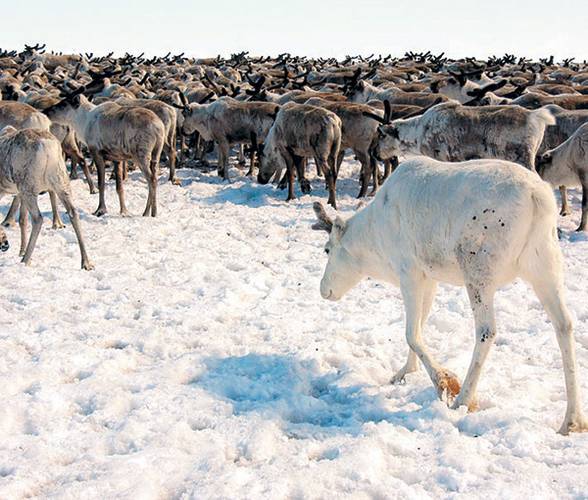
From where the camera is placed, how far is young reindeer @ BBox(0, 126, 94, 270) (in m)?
8.10

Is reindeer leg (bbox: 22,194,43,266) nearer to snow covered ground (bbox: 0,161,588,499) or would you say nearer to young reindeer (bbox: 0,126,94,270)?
young reindeer (bbox: 0,126,94,270)

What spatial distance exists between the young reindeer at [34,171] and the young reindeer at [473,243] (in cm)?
453

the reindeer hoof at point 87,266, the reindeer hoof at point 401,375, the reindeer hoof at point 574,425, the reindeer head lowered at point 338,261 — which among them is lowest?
the reindeer hoof at point 87,266

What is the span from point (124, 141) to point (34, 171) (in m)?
3.22

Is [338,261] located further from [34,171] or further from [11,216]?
[11,216]

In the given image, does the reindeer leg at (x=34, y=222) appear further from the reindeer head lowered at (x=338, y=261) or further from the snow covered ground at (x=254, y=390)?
the reindeer head lowered at (x=338, y=261)

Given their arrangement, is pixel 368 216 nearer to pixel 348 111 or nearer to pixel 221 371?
pixel 221 371

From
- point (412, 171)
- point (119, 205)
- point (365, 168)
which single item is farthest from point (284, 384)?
point (365, 168)

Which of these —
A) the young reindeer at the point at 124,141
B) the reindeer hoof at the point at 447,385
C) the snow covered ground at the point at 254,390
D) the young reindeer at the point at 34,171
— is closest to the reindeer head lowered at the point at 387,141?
the young reindeer at the point at 124,141

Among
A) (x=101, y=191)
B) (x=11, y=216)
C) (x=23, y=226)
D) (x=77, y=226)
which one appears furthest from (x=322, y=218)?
(x=101, y=191)

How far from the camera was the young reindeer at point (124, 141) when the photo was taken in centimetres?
1105

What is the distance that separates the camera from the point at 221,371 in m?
4.92

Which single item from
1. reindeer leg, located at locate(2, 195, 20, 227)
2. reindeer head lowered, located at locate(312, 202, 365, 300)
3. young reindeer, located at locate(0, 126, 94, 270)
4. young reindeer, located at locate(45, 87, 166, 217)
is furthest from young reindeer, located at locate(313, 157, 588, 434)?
young reindeer, located at locate(45, 87, 166, 217)

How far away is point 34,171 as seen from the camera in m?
8.12
